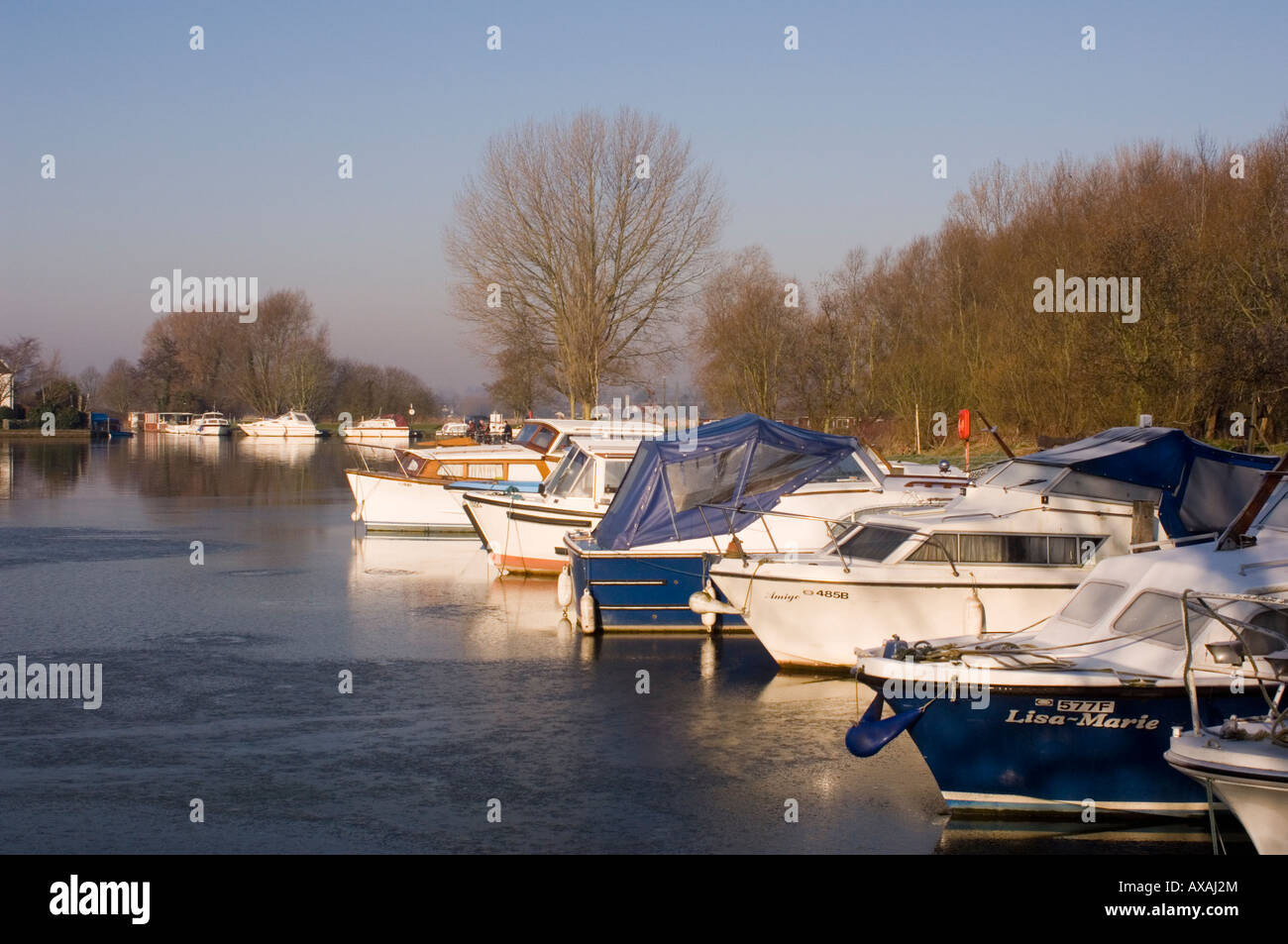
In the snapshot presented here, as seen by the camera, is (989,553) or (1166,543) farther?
(989,553)

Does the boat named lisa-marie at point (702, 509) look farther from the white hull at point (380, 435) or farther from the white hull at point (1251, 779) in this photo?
the white hull at point (380, 435)

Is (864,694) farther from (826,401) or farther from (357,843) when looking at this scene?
(826,401)

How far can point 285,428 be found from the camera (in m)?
106

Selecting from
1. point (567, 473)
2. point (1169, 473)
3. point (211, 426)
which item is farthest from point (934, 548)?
point (211, 426)

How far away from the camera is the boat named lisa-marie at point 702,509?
18484 millimetres

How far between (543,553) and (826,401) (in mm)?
30095

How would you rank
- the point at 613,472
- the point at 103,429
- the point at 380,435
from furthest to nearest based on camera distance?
the point at 103,429
the point at 380,435
the point at 613,472

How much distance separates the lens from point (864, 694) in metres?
14.8

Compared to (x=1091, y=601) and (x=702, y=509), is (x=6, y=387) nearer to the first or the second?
(x=702, y=509)

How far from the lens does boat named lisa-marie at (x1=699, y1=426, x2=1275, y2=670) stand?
14844 millimetres

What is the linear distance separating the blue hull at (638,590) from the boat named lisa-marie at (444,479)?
11822 mm

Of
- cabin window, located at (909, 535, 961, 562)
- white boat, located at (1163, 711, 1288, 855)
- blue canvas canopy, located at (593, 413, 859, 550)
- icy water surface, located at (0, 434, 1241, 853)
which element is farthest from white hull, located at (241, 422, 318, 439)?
white boat, located at (1163, 711, 1288, 855)

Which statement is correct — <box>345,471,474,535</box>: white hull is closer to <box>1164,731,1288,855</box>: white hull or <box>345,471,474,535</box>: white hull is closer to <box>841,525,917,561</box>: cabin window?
<box>841,525,917,561</box>: cabin window

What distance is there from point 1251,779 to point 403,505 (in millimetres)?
25108
